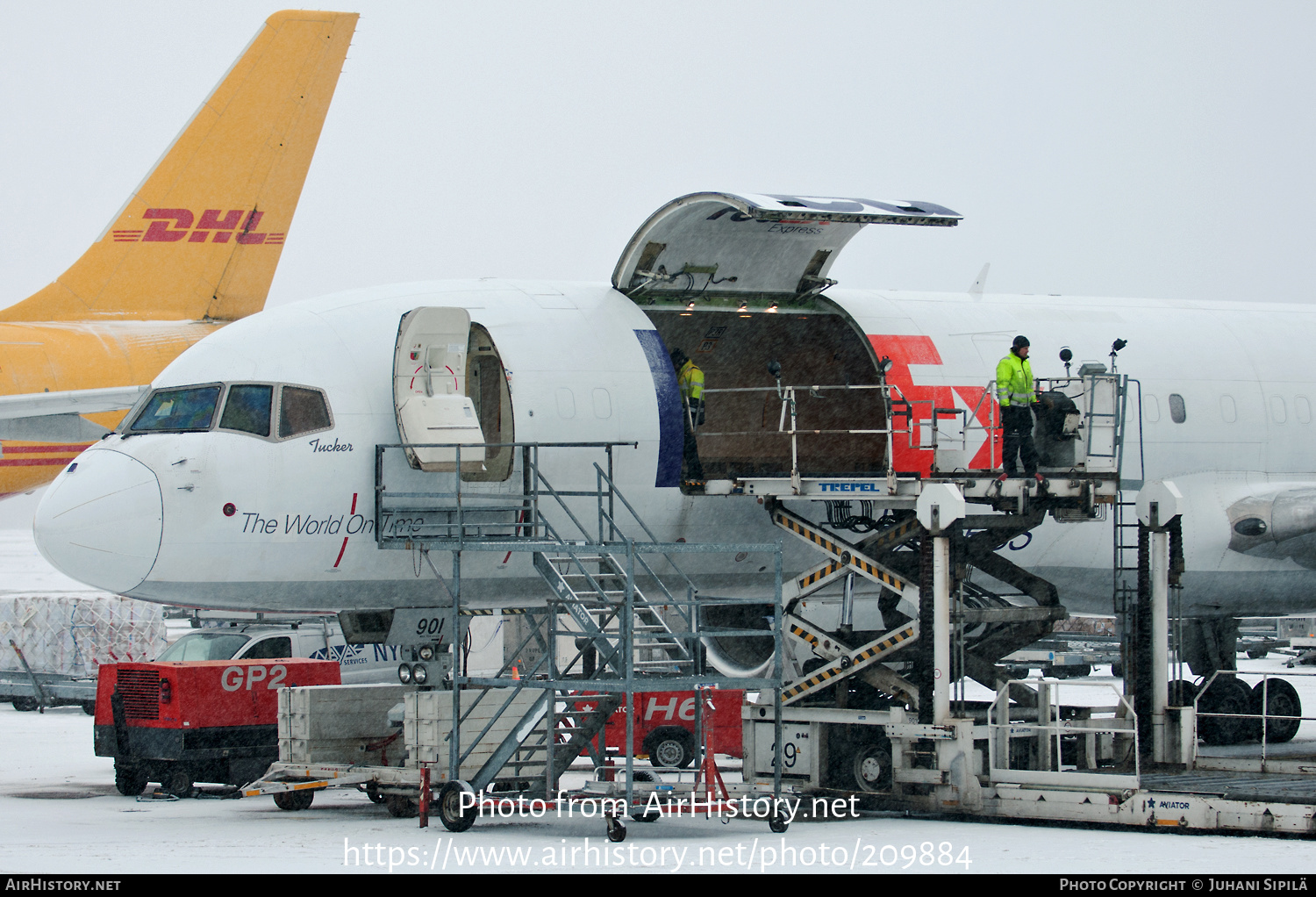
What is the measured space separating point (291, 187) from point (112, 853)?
21991mm

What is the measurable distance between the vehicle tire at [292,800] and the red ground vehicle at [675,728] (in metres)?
4.71

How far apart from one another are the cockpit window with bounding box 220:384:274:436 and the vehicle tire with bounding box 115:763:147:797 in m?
5.08

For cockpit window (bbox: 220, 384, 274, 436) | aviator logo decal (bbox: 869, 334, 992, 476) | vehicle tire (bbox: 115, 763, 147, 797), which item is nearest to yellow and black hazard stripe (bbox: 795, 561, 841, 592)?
aviator logo decal (bbox: 869, 334, 992, 476)

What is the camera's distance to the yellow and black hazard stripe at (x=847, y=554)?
15133mm

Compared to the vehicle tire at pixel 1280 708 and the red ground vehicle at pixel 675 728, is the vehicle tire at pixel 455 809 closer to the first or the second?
the red ground vehicle at pixel 675 728

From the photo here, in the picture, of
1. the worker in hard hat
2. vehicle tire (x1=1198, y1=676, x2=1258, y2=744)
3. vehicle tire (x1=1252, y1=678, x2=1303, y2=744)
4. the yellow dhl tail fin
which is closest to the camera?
the worker in hard hat

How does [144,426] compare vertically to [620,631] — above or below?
above

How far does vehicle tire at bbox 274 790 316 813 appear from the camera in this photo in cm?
1640

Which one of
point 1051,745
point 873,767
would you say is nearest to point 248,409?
point 873,767

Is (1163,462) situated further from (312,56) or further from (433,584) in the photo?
(312,56)

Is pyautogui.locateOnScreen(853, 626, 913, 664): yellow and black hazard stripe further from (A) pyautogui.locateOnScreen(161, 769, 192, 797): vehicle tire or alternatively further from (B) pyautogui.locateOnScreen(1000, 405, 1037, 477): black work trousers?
(A) pyautogui.locateOnScreen(161, 769, 192, 797): vehicle tire

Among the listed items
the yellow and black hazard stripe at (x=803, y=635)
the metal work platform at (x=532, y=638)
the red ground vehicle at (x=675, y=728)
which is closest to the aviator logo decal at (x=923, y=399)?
the yellow and black hazard stripe at (x=803, y=635)

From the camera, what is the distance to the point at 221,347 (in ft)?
50.8

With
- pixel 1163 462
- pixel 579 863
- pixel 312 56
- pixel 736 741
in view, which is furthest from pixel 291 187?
pixel 579 863
